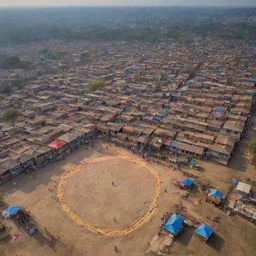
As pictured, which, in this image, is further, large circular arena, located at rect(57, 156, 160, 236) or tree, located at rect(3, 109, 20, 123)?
tree, located at rect(3, 109, 20, 123)

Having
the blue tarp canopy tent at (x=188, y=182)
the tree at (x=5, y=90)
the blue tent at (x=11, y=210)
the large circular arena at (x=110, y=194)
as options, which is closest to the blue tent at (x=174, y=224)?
the large circular arena at (x=110, y=194)

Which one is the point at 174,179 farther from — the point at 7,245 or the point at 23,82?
the point at 23,82

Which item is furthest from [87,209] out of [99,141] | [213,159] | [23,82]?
[23,82]

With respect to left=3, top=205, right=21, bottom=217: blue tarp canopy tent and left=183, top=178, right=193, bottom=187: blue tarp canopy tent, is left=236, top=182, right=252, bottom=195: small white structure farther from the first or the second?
left=3, top=205, right=21, bottom=217: blue tarp canopy tent

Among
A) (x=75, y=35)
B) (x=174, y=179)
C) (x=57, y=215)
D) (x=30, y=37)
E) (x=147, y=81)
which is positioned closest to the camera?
(x=57, y=215)

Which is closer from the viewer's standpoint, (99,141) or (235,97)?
(99,141)

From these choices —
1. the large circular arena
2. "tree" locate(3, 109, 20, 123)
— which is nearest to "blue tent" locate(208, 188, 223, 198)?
the large circular arena
